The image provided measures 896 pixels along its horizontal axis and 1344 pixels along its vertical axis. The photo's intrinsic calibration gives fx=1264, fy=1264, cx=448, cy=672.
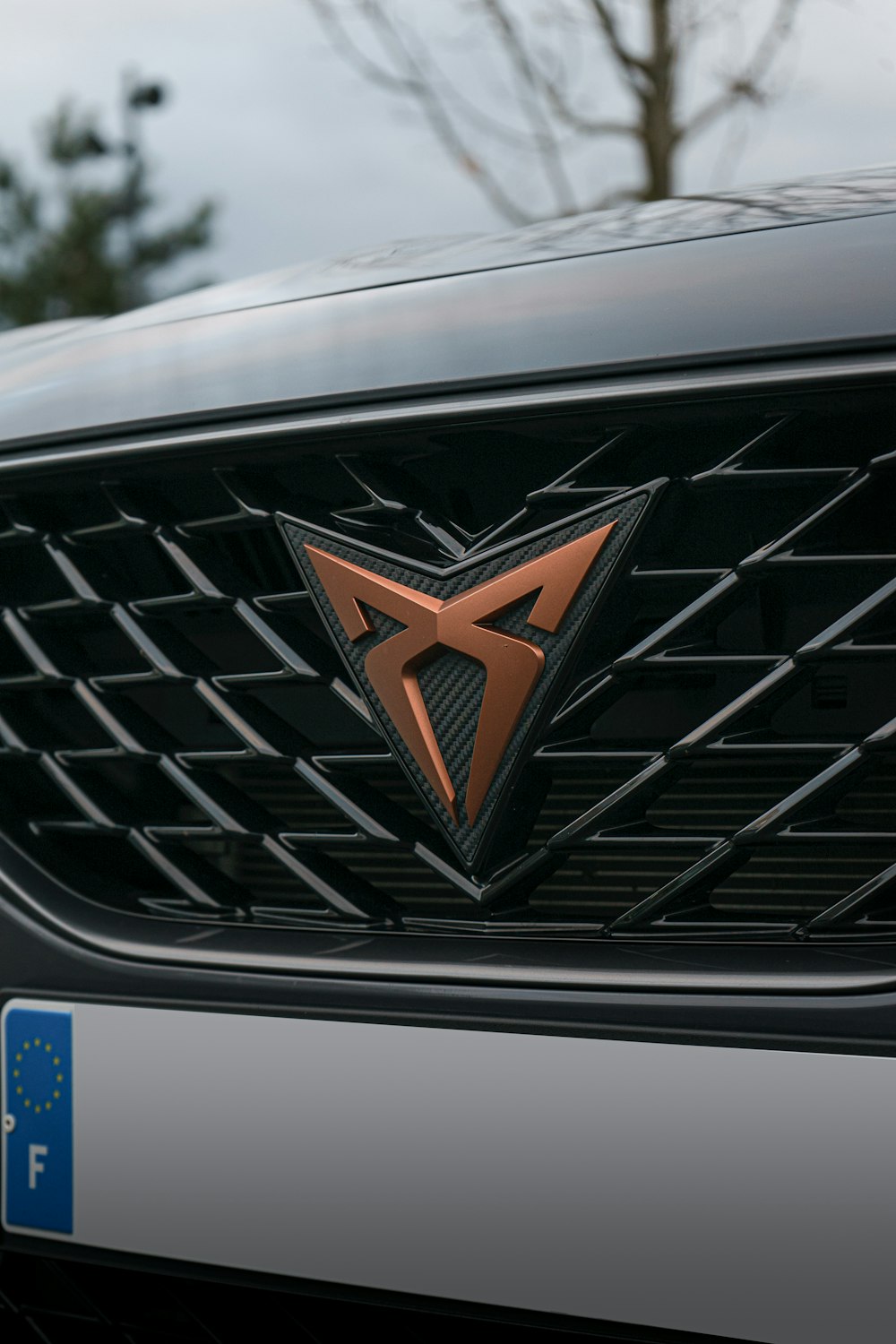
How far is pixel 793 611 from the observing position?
3.11 ft

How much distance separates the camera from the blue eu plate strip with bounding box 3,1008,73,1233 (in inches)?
41.9

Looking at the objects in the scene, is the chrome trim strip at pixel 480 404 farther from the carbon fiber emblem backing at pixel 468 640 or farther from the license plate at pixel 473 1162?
the license plate at pixel 473 1162

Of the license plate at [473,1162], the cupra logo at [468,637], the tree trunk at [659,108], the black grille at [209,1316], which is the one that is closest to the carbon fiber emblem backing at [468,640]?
the cupra logo at [468,637]

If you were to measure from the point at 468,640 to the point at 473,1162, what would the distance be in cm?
38

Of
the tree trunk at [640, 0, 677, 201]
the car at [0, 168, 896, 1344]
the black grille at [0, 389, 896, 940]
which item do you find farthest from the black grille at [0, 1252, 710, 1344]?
the tree trunk at [640, 0, 677, 201]

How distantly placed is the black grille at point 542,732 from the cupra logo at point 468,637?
33mm

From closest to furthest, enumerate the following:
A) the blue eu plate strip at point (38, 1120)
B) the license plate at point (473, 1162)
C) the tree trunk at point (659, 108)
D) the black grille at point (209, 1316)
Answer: the license plate at point (473, 1162), the black grille at point (209, 1316), the blue eu plate strip at point (38, 1120), the tree trunk at point (659, 108)

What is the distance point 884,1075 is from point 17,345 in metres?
1.11

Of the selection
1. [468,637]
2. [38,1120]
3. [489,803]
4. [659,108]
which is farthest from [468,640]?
[659,108]

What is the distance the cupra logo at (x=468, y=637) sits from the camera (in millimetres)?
933

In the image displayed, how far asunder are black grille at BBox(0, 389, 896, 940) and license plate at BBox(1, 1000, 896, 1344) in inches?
4.9

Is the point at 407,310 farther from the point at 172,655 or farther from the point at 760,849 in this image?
the point at 760,849

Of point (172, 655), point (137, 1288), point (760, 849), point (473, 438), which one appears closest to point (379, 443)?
point (473, 438)

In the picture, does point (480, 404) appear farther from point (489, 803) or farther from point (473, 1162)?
point (473, 1162)
